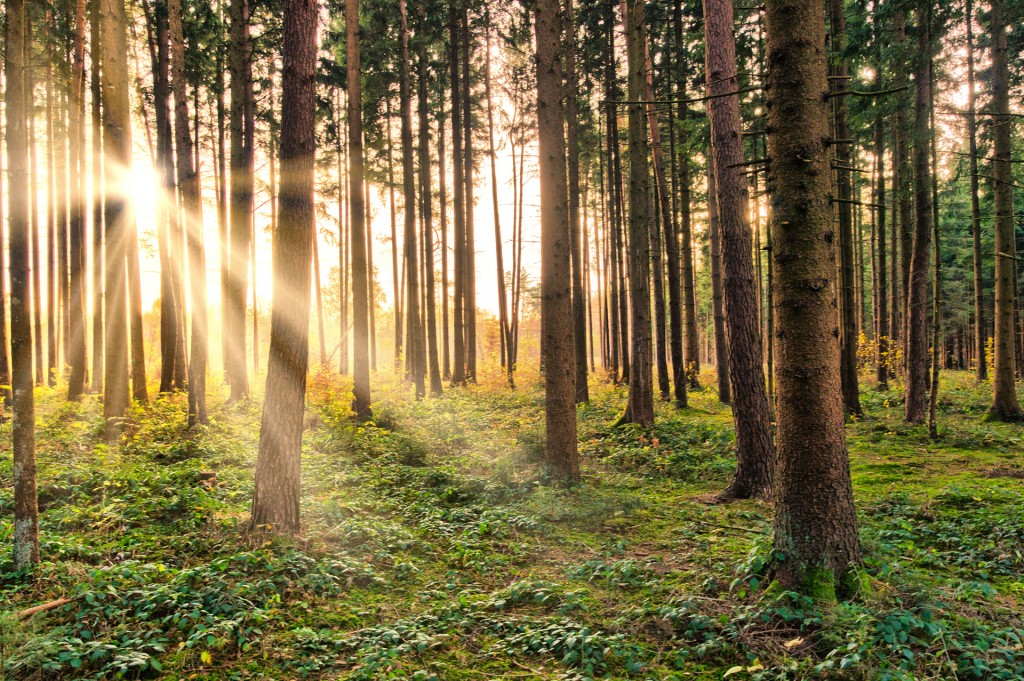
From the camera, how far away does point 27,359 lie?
5191mm

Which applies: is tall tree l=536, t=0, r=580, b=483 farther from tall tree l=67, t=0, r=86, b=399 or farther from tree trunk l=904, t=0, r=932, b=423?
tall tree l=67, t=0, r=86, b=399

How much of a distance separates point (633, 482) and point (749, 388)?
257cm

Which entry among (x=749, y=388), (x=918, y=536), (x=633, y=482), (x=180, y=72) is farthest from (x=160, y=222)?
(x=918, y=536)

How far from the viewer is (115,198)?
1100 centimetres

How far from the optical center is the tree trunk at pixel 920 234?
1178 centimetres

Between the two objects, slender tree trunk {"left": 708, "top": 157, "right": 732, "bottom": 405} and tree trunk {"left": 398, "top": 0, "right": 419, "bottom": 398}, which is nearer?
slender tree trunk {"left": 708, "top": 157, "right": 732, "bottom": 405}

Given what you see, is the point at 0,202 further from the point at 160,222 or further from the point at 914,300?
the point at 914,300

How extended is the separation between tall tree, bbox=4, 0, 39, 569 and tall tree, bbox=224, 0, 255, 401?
6578mm

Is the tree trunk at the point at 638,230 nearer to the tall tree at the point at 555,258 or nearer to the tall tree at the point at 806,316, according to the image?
the tall tree at the point at 555,258

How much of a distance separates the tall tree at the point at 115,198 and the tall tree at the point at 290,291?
18.9 ft

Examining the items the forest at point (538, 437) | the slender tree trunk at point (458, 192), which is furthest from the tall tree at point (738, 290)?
the slender tree trunk at point (458, 192)

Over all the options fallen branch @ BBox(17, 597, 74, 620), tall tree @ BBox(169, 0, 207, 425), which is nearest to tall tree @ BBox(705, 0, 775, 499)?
fallen branch @ BBox(17, 597, 74, 620)

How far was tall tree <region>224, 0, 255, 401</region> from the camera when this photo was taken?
41.8 ft

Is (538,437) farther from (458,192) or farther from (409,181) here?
(458,192)
